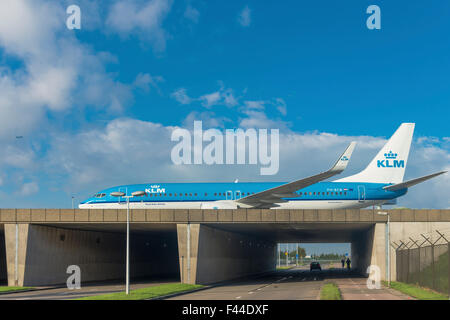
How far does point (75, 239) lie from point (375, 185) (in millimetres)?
30018

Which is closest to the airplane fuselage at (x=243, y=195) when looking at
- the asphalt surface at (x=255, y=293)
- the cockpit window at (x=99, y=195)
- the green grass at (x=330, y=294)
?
the cockpit window at (x=99, y=195)

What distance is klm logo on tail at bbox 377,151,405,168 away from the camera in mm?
52188

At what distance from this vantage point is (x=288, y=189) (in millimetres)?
45125

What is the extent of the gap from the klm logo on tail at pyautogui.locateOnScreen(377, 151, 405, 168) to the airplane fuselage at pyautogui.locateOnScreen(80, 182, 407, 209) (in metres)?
2.48

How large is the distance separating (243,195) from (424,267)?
2068cm

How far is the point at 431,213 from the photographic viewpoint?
44188mm

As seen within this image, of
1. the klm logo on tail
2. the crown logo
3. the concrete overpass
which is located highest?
the crown logo

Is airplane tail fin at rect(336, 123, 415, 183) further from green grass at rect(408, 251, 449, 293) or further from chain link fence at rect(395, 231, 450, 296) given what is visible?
green grass at rect(408, 251, 449, 293)

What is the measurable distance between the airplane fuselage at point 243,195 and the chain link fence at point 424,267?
761cm

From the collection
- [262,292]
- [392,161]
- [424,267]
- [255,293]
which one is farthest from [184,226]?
[392,161]

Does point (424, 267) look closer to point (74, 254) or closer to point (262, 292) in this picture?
point (262, 292)

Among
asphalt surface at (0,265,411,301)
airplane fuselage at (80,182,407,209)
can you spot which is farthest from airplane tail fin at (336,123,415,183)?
asphalt surface at (0,265,411,301)

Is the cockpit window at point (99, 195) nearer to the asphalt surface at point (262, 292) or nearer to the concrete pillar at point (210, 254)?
the concrete pillar at point (210, 254)
